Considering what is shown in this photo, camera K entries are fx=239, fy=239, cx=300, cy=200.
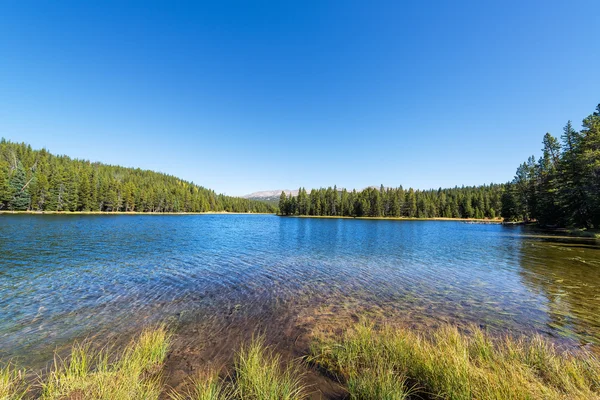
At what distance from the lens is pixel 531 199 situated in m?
67.2

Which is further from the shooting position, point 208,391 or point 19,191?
point 19,191

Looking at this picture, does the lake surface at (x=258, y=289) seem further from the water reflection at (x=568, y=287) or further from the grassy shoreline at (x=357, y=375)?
the grassy shoreline at (x=357, y=375)

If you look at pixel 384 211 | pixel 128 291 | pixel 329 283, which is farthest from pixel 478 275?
pixel 384 211

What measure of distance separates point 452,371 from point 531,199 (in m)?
88.0

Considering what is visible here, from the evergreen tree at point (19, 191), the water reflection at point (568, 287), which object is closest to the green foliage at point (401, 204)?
the water reflection at point (568, 287)

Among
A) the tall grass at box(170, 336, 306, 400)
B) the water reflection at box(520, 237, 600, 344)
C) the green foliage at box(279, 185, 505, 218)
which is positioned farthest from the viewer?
the green foliage at box(279, 185, 505, 218)

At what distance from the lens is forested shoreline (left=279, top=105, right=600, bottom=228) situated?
3978 cm

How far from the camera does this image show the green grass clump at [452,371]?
4258 mm

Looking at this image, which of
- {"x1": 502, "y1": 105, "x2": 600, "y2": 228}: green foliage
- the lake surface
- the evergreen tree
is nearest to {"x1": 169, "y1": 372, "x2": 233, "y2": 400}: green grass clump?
the lake surface

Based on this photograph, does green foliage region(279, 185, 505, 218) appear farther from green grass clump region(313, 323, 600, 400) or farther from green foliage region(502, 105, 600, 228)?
green grass clump region(313, 323, 600, 400)

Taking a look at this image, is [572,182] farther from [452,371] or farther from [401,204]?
[401,204]

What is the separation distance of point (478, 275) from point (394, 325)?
1302 centimetres

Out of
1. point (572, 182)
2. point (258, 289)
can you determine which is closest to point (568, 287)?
point (258, 289)

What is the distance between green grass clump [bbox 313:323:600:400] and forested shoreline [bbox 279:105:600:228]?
48351mm
